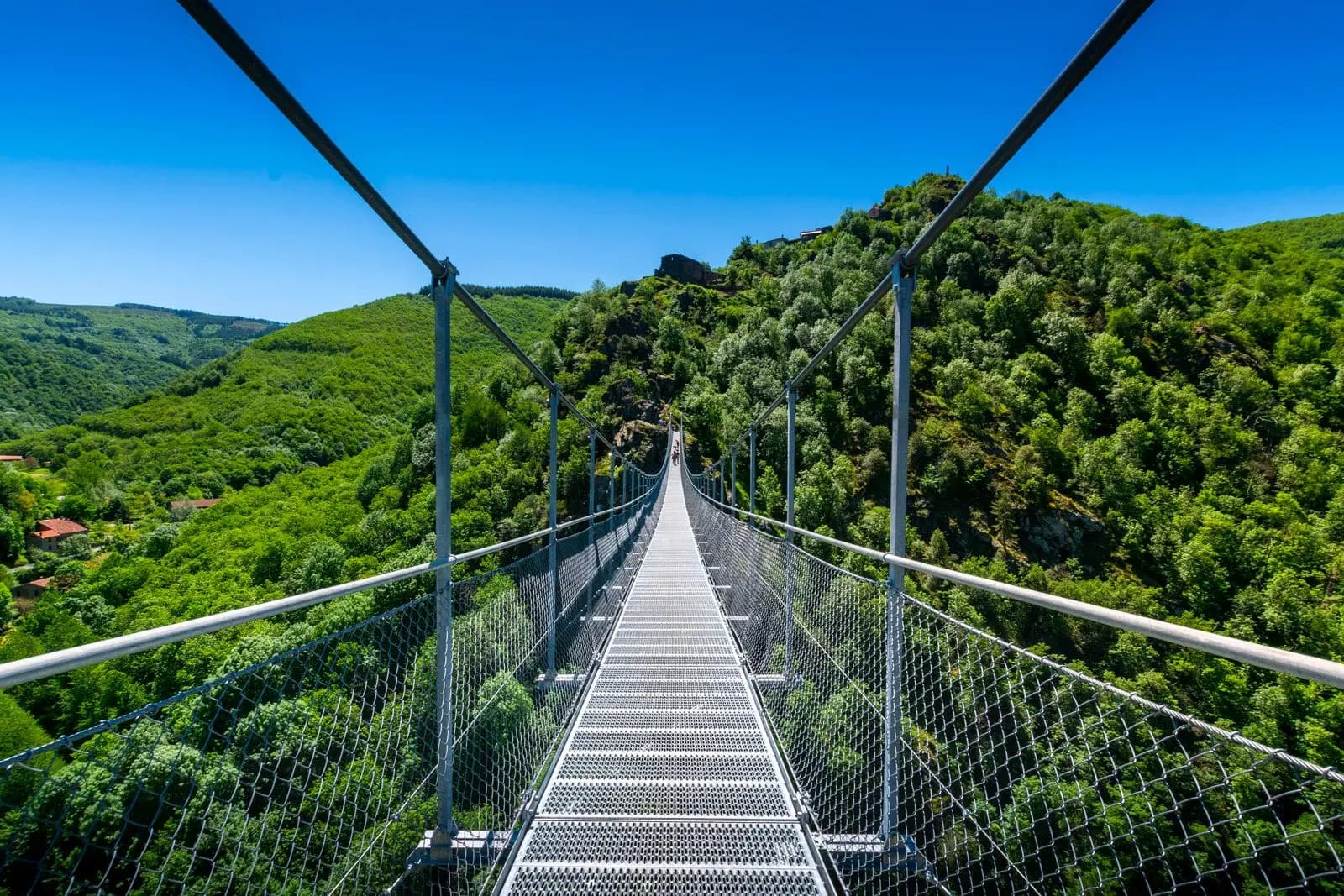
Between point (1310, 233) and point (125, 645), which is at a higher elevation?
point (1310, 233)

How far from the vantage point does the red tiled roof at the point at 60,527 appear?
48281mm

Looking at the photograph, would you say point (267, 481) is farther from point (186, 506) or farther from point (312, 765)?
point (312, 765)

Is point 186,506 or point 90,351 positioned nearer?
point 186,506

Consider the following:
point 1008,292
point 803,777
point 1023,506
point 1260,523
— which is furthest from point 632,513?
point 1008,292

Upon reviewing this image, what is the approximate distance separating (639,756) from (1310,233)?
333ft

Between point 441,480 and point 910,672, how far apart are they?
156 cm

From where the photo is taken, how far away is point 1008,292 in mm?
52906

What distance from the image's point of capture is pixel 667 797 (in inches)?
88.7

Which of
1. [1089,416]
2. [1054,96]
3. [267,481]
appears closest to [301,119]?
[1054,96]

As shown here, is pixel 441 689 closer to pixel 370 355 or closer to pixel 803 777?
pixel 803 777

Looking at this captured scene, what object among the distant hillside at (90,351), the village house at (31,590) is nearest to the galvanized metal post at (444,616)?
the village house at (31,590)

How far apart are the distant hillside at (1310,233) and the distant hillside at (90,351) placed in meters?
128

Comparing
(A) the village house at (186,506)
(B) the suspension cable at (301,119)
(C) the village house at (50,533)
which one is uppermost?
(B) the suspension cable at (301,119)

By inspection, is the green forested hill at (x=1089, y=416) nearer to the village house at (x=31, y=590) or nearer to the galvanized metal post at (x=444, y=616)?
the galvanized metal post at (x=444, y=616)
